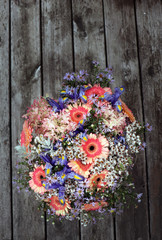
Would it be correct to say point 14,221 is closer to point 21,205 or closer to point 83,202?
point 21,205

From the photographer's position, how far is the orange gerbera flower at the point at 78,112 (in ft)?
2.42

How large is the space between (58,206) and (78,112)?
28cm

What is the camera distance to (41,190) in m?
0.75

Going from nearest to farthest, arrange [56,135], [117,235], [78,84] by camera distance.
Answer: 1. [56,135]
2. [78,84]
3. [117,235]

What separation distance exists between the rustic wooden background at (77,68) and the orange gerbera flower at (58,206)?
17.0 inches

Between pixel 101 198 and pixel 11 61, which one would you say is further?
pixel 11 61

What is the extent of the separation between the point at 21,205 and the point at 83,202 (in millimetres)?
527

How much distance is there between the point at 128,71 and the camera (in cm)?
120

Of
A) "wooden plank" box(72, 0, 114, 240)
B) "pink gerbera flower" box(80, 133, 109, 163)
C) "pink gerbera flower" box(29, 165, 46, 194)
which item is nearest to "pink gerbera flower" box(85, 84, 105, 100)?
"pink gerbera flower" box(80, 133, 109, 163)

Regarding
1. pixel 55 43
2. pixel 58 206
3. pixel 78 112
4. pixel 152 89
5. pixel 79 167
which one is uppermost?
pixel 55 43

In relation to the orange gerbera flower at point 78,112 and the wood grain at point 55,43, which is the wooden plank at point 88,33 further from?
the orange gerbera flower at point 78,112

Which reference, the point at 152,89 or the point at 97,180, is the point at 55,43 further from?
the point at 97,180

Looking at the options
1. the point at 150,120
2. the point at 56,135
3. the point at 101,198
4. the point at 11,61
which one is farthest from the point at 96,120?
the point at 11,61

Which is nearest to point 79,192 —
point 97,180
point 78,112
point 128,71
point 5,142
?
point 97,180
